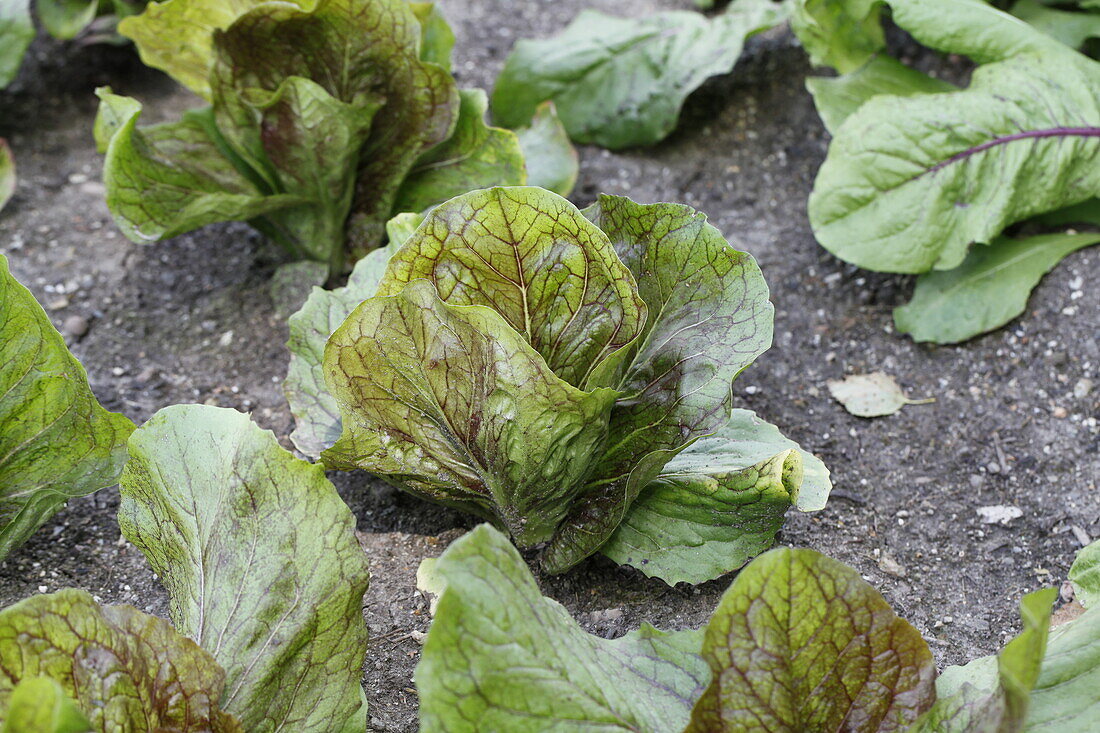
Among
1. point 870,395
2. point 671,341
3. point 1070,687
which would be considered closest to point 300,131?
point 671,341

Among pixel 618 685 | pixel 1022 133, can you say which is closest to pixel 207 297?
pixel 618 685

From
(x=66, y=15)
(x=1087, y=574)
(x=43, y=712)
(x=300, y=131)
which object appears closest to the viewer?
(x=43, y=712)

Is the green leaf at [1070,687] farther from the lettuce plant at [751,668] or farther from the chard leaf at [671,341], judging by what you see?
the chard leaf at [671,341]

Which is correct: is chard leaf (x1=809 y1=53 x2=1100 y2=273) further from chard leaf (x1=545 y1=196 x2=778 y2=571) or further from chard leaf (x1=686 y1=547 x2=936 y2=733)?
chard leaf (x1=686 y1=547 x2=936 y2=733)

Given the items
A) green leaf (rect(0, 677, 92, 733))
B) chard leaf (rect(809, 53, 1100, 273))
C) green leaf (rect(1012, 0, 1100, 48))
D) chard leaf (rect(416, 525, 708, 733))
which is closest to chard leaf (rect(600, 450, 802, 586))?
chard leaf (rect(416, 525, 708, 733))

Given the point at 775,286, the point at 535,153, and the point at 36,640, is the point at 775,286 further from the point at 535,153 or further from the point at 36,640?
the point at 36,640

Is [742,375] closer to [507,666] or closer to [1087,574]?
[1087,574]

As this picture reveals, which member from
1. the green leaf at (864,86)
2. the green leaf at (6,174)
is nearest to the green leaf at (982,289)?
the green leaf at (864,86)
